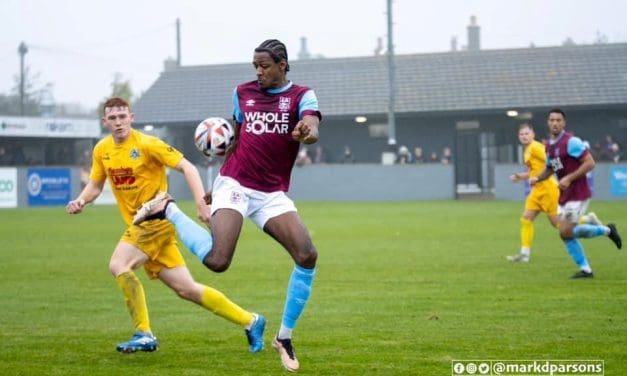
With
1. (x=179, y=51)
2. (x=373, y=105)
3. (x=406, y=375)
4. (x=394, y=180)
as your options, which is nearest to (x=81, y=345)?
(x=406, y=375)

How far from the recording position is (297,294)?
9227mm

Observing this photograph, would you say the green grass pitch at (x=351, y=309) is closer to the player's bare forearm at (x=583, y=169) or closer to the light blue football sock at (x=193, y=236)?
the light blue football sock at (x=193, y=236)

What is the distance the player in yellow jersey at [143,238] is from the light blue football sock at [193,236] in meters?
0.47

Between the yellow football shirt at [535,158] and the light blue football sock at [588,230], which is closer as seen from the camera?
the light blue football sock at [588,230]

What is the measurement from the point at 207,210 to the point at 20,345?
2.34 meters

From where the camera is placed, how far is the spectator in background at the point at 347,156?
52156mm

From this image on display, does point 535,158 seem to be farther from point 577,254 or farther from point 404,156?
point 404,156

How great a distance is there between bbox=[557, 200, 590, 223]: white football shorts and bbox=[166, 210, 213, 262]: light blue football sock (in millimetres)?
8402

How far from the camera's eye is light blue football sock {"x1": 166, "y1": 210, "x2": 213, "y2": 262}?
29.5 feet

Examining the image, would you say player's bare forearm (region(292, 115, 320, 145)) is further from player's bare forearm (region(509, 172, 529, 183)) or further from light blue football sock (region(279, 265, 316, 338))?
player's bare forearm (region(509, 172, 529, 183))

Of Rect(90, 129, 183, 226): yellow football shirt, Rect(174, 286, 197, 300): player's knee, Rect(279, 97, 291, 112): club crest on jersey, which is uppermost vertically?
Rect(279, 97, 291, 112): club crest on jersey

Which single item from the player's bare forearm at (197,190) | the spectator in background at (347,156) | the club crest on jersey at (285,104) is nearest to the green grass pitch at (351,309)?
the player's bare forearm at (197,190)

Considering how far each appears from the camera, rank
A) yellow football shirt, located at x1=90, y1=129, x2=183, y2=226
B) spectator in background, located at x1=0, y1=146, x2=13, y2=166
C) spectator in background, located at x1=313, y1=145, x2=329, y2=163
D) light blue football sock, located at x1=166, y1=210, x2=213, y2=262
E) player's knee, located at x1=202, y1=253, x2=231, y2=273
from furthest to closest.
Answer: spectator in background, located at x1=313, y1=145, x2=329, y2=163 < spectator in background, located at x1=0, y1=146, x2=13, y2=166 < yellow football shirt, located at x1=90, y1=129, x2=183, y2=226 < light blue football sock, located at x1=166, y1=210, x2=213, y2=262 < player's knee, located at x1=202, y1=253, x2=231, y2=273

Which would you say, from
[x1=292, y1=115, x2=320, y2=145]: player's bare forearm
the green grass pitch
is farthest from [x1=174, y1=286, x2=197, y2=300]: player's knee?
[x1=292, y1=115, x2=320, y2=145]: player's bare forearm
